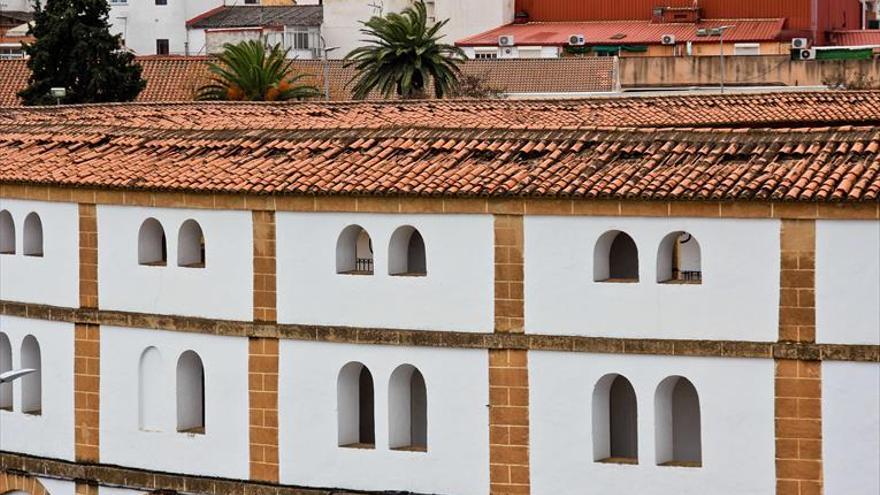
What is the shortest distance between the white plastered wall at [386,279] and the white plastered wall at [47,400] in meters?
4.45

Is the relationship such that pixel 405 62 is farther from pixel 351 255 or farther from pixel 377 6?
pixel 351 255

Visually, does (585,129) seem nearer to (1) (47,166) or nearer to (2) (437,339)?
(2) (437,339)

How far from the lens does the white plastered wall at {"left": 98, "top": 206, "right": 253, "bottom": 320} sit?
40.1 meters

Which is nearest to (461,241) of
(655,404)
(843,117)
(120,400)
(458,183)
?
(458,183)

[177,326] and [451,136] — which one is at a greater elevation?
[451,136]

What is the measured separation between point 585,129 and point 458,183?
6.72ft

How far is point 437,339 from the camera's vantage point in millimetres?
38250

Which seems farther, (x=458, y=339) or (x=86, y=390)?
(x=86, y=390)

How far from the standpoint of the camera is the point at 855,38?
328 feet

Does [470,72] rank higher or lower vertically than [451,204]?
higher

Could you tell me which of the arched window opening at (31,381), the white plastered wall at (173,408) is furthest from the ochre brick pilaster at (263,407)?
the arched window opening at (31,381)

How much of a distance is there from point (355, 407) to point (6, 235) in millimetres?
7240

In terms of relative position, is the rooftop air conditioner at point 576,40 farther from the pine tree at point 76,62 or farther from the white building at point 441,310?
the white building at point 441,310

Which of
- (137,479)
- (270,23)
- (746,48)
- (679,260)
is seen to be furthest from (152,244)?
(270,23)
